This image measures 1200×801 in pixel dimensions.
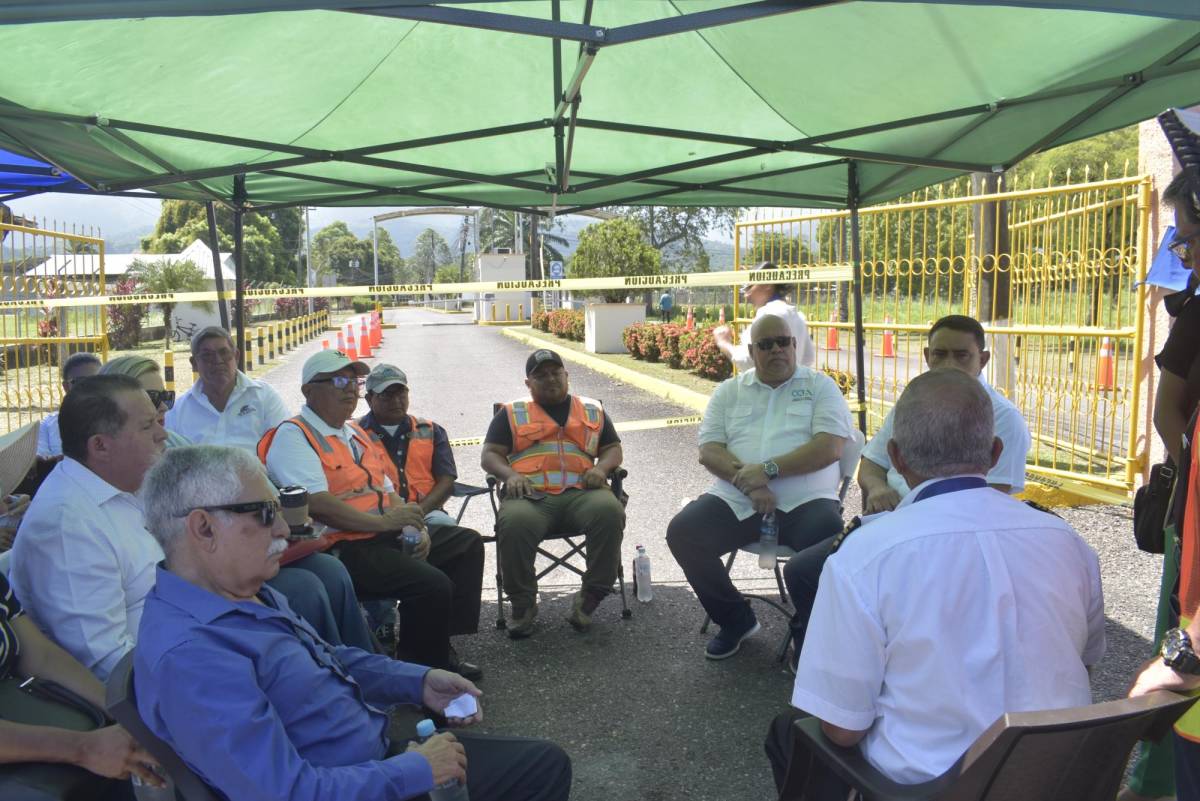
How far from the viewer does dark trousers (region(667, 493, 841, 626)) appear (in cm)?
423

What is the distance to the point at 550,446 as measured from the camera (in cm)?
500

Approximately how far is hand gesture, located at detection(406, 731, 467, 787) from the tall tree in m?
26.6

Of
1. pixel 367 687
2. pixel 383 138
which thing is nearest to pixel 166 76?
pixel 383 138

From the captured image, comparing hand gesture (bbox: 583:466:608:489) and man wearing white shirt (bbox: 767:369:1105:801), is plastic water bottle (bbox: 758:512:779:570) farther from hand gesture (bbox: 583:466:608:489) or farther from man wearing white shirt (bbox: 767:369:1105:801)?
man wearing white shirt (bbox: 767:369:1105:801)

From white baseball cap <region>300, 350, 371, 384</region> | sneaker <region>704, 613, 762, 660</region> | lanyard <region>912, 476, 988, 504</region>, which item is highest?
white baseball cap <region>300, 350, 371, 384</region>

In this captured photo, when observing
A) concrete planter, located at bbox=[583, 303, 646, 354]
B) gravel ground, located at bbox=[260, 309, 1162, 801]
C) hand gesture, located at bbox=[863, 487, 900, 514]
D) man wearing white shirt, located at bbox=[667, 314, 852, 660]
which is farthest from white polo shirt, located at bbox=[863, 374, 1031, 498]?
concrete planter, located at bbox=[583, 303, 646, 354]

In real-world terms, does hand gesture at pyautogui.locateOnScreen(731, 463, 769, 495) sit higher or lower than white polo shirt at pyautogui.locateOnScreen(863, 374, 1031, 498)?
lower

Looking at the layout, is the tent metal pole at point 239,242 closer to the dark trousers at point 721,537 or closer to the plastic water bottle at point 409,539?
the plastic water bottle at point 409,539

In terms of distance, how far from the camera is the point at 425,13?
94.7 inches

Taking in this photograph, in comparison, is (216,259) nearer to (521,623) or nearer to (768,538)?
(521,623)

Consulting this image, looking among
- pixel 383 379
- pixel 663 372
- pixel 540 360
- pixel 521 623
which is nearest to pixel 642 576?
pixel 521 623

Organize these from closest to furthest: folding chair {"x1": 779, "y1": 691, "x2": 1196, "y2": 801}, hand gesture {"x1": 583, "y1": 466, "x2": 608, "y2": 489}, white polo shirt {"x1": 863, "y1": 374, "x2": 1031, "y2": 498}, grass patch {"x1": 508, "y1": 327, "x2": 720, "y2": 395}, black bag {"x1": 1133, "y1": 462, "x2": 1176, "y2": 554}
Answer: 1. folding chair {"x1": 779, "y1": 691, "x2": 1196, "y2": 801}
2. black bag {"x1": 1133, "y1": 462, "x2": 1176, "y2": 554}
3. white polo shirt {"x1": 863, "y1": 374, "x2": 1031, "y2": 498}
4. hand gesture {"x1": 583, "y1": 466, "x2": 608, "y2": 489}
5. grass patch {"x1": 508, "y1": 327, "x2": 720, "y2": 395}

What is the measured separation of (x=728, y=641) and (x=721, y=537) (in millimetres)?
491

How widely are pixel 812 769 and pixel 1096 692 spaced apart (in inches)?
91.8
